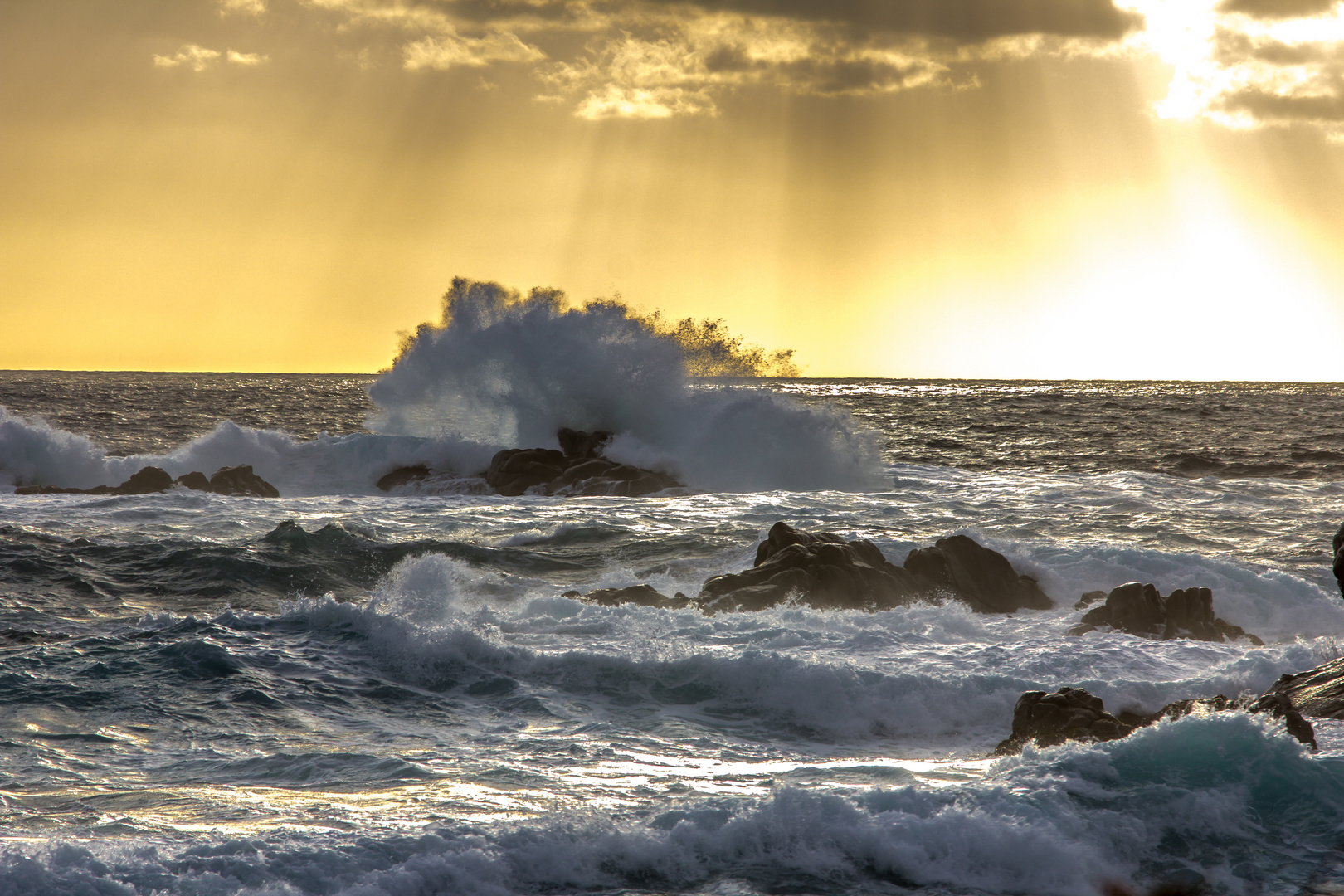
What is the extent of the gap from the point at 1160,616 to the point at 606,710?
593cm

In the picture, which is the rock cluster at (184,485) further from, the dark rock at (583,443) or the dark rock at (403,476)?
the dark rock at (583,443)

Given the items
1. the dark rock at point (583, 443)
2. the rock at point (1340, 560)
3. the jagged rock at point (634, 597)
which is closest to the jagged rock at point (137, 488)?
the dark rock at point (583, 443)

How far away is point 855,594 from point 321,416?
3975cm

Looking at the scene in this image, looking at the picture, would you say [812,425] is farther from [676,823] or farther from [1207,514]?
[676,823]

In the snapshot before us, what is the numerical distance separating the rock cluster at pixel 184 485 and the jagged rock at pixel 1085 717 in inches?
650

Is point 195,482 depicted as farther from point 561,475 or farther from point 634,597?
point 634,597

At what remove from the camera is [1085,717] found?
6582 mm

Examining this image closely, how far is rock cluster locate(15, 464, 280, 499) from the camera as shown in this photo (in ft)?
62.1

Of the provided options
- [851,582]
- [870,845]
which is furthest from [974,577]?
[870,845]

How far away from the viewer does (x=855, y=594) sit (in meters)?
10.9

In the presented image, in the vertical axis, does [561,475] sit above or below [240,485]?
above

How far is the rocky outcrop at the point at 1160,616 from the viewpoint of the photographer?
9.86 m

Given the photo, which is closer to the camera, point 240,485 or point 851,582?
point 851,582

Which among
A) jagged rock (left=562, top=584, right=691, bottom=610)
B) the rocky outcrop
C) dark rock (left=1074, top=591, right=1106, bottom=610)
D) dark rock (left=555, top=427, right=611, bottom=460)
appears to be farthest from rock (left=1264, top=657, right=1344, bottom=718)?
dark rock (left=555, top=427, right=611, bottom=460)
